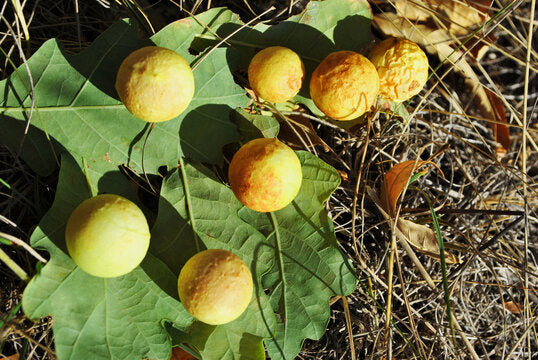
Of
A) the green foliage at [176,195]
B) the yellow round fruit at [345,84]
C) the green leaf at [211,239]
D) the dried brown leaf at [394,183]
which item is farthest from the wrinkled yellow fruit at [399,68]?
the green leaf at [211,239]

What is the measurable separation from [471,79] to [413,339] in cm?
162

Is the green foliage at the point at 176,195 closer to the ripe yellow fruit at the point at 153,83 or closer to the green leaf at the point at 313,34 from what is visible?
the green leaf at the point at 313,34

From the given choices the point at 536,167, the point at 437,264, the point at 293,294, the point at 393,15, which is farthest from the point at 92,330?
the point at 536,167

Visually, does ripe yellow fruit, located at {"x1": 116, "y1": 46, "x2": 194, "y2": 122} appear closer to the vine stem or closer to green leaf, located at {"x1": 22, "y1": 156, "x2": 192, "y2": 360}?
green leaf, located at {"x1": 22, "y1": 156, "x2": 192, "y2": 360}

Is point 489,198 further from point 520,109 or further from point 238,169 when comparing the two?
point 238,169

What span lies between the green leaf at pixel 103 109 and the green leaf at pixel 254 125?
0.26 ft

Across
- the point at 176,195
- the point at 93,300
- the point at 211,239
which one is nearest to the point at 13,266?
the point at 93,300

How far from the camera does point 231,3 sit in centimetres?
254

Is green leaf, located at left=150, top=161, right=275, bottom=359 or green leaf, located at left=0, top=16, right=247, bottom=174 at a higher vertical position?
green leaf, located at left=0, top=16, right=247, bottom=174

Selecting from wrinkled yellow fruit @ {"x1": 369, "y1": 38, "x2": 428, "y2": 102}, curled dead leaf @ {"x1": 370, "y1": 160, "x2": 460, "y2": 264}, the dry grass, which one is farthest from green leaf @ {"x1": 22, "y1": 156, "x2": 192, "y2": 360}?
wrinkled yellow fruit @ {"x1": 369, "y1": 38, "x2": 428, "y2": 102}

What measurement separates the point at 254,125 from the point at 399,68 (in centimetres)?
77

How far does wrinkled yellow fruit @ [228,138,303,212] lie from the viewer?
197 centimetres

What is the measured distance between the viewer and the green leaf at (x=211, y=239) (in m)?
2.15

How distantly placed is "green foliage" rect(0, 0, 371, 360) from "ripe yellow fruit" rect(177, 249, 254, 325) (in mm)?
193
